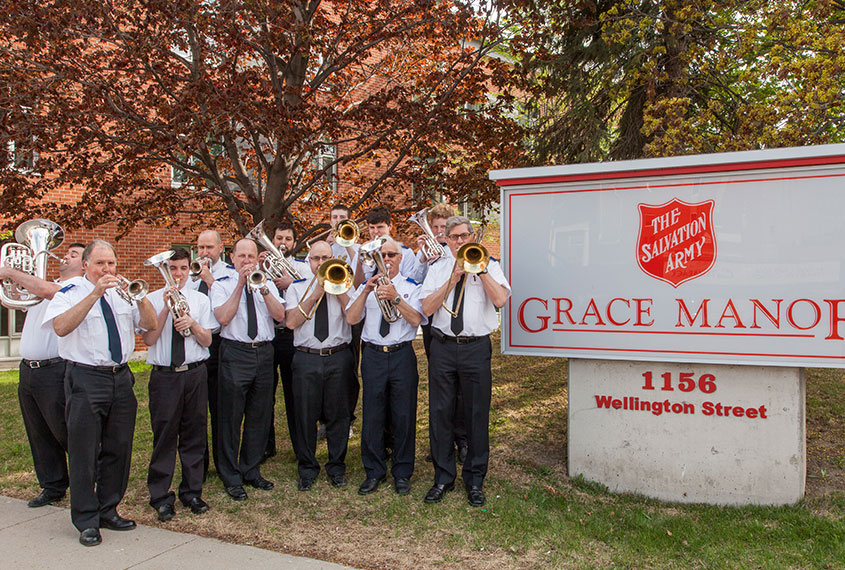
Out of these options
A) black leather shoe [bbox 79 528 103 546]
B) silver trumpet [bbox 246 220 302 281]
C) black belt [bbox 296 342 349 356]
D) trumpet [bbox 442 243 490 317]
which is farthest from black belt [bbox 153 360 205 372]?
trumpet [bbox 442 243 490 317]

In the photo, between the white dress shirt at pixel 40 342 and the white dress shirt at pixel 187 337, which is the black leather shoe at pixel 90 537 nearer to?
the white dress shirt at pixel 187 337

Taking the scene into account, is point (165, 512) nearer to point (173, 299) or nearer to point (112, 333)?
point (112, 333)

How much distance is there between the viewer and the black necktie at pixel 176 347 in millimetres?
5102

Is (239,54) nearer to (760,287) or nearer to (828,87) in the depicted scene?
(760,287)

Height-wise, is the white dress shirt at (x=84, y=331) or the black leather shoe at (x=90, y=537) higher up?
the white dress shirt at (x=84, y=331)

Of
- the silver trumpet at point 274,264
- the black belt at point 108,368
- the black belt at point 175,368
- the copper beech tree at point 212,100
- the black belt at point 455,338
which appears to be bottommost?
the black belt at point 175,368

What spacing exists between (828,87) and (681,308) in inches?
201

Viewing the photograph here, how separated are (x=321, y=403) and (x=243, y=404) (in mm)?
643

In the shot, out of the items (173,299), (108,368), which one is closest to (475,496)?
(173,299)

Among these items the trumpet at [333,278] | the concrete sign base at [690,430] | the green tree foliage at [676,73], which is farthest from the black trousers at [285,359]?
the green tree foliage at [676,73]

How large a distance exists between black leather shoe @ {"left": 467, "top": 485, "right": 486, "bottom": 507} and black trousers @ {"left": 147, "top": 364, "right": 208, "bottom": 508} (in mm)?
2096

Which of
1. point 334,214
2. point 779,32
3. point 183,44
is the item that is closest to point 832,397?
point 779,32

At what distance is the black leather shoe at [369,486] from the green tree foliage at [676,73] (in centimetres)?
631

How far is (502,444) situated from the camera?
6727 millimetres
